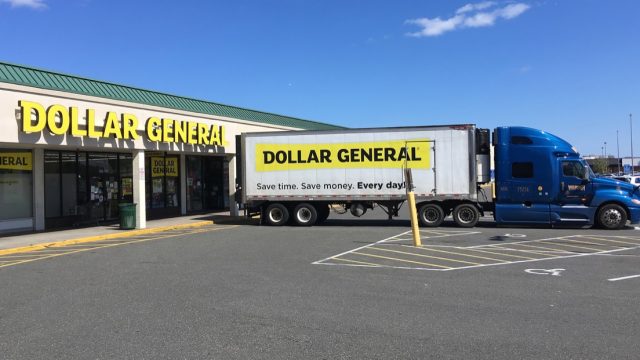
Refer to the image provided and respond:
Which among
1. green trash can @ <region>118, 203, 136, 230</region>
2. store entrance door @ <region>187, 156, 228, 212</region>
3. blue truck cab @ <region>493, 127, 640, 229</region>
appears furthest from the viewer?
store entrance door @ <region>187, 156, 228, 212</region>

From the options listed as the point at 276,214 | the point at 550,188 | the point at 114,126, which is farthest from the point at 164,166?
the point at 550,188

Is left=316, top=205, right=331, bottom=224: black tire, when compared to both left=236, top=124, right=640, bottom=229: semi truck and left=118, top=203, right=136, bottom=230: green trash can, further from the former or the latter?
left=118, top=203, right=136, bottom=230: green trash can

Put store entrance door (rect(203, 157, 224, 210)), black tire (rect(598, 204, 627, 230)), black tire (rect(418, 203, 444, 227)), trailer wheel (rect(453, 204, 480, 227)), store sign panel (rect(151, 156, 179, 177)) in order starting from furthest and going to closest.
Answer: store entrance door (rect(203, 157, 224, 210))
store sign panel (rect(151, 156, 179, 177))
black tire (rect(418, 203, 444, 227))
trailer wheel (rect(453, 204, 480, 227))
black tire (rect(598, 204, 627, 230))

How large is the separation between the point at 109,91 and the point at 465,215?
13305mm

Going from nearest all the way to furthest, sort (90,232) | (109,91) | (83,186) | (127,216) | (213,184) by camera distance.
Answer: (90,232) → (127,216) → (109,91) → (83,186) → (213,184)

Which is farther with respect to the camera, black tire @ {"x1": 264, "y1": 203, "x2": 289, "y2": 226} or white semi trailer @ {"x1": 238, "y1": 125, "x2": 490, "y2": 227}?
black tire @ {"x1": 264, "y1": 203, "x2": 289, "y2": 226}

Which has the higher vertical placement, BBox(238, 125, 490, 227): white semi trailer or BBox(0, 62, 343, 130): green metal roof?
BBox(0, 62, 343, 130): green metal roof

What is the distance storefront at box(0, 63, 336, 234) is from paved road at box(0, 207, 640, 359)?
538 cm

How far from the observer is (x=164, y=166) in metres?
24.6

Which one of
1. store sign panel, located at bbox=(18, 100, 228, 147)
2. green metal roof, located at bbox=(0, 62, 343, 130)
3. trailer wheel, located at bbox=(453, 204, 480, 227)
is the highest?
green metal roof, located at bbox=(0, 62, 343, 130)

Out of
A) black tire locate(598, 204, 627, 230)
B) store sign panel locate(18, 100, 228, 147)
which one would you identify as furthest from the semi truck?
store sign panel locate(18, 100, 228, 147)

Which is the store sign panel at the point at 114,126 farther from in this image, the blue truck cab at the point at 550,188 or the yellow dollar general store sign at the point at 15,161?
the blue truck cab at the point at 550,188

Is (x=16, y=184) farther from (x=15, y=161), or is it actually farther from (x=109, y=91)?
(x=109, y=91)

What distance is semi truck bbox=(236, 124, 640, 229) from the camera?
1780 centimetres
